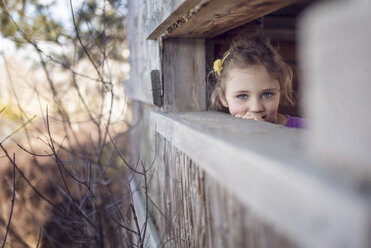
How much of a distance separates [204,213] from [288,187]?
66 cm

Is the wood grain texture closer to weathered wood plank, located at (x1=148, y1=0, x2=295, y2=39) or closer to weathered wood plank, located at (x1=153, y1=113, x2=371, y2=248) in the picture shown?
weathered wood plank, located at (x1=153, y1=113, x2=371, y2=248)

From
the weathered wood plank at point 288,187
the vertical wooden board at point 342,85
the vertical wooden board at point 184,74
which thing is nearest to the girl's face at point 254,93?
the vertical wooden board at point 184,74

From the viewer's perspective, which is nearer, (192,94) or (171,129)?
(171,129)

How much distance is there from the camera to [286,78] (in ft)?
8.01

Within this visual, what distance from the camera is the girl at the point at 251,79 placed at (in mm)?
2139

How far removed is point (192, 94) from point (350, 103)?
5.14 ft

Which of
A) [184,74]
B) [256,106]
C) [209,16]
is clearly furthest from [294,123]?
[209,16]

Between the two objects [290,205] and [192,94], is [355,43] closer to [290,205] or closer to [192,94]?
[290,205]

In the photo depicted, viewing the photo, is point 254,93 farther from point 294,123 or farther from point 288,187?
point 288,187

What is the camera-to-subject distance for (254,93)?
213 cm

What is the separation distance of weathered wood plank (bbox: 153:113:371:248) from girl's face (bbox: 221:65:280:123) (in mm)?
1204

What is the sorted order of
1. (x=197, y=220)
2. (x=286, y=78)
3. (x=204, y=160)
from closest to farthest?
(x=204, y=160)
(x=197, y=220)
(x=286, y=78)

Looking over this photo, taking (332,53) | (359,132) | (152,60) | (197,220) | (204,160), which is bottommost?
(197,220)

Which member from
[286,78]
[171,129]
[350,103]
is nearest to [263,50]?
[286,78]
